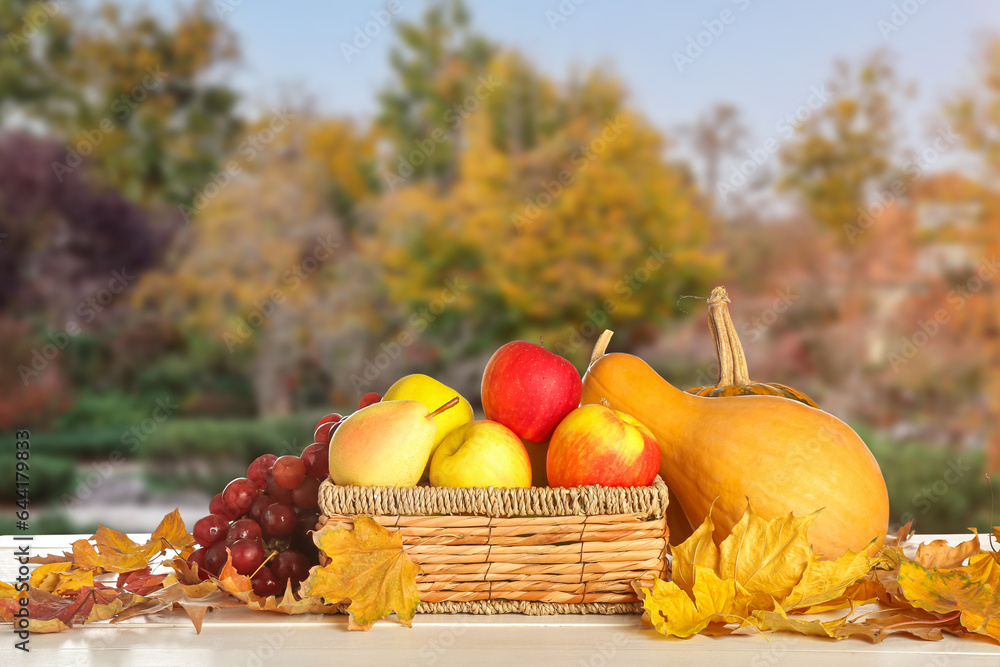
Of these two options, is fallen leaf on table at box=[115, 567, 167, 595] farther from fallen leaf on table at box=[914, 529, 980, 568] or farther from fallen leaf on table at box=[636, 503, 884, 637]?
fallen leaf on table at box=[914, 529, 980, 568]

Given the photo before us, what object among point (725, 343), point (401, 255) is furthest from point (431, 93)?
point (725, 343)

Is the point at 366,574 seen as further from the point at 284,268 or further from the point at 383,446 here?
the point at 284,268

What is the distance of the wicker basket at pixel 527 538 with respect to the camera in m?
0.94

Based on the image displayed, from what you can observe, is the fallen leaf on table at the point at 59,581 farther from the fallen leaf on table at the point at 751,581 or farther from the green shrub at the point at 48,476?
the green shrub at the point at 48,476

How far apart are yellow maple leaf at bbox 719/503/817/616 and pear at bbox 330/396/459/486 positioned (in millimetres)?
367

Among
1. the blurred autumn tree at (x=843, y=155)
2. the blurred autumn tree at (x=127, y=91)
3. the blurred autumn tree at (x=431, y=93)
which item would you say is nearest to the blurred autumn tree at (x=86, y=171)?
the blurred autumn tree at (x=127, y=91)

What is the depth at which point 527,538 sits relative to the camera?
94 centimetres

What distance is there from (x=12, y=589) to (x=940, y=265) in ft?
12.6

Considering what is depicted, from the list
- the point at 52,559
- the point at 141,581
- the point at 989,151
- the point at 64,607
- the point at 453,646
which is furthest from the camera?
the point at 989,151

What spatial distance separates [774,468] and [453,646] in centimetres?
44

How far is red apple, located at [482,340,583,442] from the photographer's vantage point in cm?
110

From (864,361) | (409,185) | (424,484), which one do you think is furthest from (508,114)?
(424,484)

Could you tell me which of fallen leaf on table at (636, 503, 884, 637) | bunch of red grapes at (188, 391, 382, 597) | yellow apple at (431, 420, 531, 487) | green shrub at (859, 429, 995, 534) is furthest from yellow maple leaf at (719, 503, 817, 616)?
green shrub at (859, 429, 995, 534)

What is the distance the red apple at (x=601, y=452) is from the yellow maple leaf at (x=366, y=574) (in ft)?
0.71
